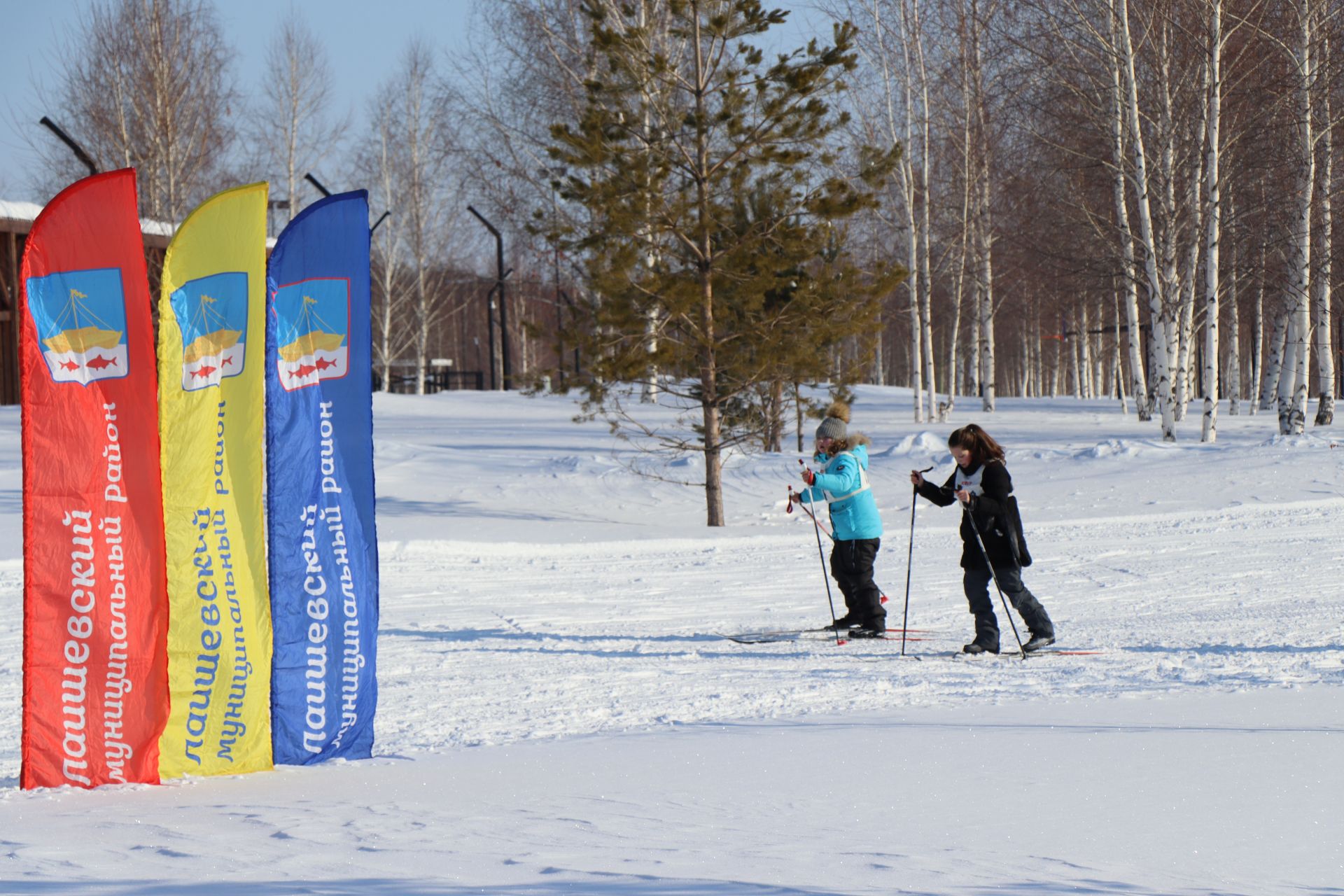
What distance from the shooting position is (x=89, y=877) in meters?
3.85

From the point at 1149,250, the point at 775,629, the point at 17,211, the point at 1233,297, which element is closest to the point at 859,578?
the point at 775,629

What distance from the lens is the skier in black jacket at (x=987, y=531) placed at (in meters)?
7.81

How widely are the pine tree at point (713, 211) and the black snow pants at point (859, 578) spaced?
6.04m

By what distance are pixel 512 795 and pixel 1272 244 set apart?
2201 cm

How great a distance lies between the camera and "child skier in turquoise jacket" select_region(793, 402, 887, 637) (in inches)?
339

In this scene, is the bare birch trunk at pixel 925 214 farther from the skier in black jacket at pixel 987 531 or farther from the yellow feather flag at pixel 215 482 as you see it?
the yellow feather flag at pixel 215 482

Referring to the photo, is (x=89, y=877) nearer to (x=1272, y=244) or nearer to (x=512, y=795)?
(x=512, y=795)

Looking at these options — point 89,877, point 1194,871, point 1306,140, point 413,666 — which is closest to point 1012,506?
point 413,666

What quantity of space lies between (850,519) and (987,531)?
1141mm

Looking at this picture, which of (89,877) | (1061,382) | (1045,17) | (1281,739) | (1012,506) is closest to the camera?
(89,877)

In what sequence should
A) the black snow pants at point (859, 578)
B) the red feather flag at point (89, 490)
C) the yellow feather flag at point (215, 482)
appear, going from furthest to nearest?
1. the black snow pants at point (859, 578)
2. the yellow feather flag at point (215, 482)
3. the red feather flag at point (89, 490)

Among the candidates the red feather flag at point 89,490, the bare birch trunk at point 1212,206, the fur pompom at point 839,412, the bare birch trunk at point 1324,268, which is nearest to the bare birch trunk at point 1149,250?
the bare birch trunk at point 1212,206

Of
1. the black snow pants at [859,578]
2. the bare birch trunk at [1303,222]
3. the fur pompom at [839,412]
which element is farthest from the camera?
the bare birch trunk at [1303,222]

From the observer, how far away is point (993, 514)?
781cm
